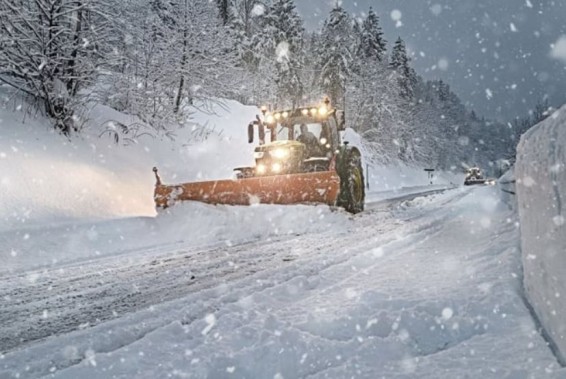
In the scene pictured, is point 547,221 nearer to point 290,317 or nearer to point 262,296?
point 290,317

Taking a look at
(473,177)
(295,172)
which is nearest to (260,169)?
(295,172)

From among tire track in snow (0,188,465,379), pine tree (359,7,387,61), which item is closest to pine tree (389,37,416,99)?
pine tree (359,7,387,61)

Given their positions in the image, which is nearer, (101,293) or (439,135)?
(101,293)

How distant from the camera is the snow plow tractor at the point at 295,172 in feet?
29.5

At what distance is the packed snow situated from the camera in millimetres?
2318

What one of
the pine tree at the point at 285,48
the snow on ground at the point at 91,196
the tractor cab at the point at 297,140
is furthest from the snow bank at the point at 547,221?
the pine tree at the point at 285,48

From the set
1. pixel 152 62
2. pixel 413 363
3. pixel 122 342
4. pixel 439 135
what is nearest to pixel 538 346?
pixel 413 363

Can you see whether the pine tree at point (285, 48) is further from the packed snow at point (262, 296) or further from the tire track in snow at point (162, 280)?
the tire track in snow at point (162, 280)

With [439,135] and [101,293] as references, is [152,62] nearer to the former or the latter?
[101,293]

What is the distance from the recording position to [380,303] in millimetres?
3107

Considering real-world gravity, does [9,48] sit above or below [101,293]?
above

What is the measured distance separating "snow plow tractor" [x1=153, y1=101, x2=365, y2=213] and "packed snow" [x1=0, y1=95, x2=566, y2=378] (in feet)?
1.49

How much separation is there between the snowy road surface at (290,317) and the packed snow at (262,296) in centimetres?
1

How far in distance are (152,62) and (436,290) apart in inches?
657
